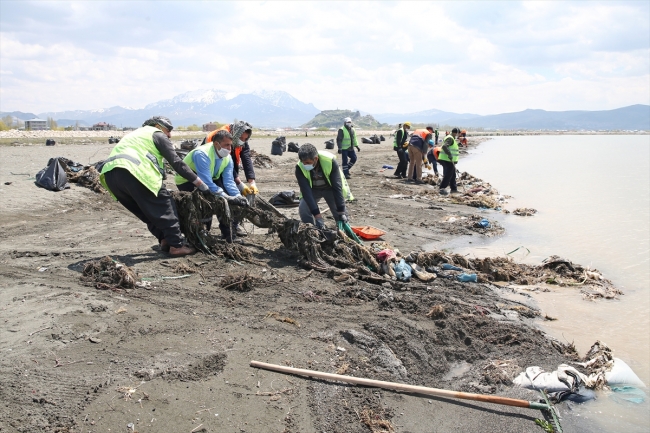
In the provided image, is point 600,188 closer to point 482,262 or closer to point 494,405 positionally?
point 482,262

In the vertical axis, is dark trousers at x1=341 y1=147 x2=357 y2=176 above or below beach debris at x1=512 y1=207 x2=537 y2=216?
above

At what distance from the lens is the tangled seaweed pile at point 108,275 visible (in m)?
4.81

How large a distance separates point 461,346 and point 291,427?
A: 77.1 inches

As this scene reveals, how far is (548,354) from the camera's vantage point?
14.4ft

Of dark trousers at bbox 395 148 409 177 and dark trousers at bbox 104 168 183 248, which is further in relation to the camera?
dark trousers at bbox 395 148 409 177

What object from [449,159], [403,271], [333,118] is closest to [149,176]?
[403,271]

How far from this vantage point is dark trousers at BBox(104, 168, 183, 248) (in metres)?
5.39

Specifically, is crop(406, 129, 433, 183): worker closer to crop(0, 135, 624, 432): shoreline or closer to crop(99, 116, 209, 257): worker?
crop(0, 135, 624, 432): shoreline

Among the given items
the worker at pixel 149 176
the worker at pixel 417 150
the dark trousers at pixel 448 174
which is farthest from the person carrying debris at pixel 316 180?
the worker at pixel 417 150

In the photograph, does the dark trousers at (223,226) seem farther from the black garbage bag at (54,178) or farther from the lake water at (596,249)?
the black garbage bag at (54,178)

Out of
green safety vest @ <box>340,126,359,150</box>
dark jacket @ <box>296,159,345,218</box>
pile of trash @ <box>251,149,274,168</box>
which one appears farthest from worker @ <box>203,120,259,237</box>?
pile of trash @ <box>251,149,274,168</box>

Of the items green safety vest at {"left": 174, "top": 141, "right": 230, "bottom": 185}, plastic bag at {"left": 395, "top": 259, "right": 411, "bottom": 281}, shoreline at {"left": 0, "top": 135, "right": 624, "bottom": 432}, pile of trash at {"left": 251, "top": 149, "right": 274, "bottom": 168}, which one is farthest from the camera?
pile of trash at {"left": 251, "top": 149, "right": 274, "bottom": 168}

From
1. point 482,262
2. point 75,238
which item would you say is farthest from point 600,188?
point 75,238

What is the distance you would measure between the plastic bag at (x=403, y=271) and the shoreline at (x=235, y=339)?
26 centimetres
